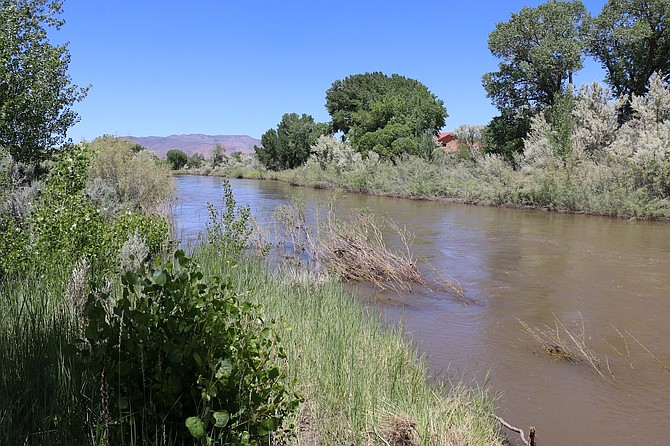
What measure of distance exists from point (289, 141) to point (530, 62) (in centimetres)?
3676

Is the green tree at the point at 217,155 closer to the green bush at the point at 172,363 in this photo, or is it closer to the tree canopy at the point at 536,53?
the tree canopy at the point at 536,53

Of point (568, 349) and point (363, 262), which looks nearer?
point (568, 349)

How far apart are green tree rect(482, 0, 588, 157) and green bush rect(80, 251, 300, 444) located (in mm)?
40637

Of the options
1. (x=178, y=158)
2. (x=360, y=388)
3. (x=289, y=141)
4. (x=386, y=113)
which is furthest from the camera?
(x=178, y=158)

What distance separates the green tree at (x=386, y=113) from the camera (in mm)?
48416

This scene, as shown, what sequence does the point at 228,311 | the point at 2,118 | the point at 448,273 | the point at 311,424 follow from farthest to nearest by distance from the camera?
→ the point at 448,273 < the point at 2,118 < the point at 311,424 < the point at 228,311

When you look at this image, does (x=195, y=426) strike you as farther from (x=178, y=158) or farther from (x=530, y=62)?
(x=178, y=158)

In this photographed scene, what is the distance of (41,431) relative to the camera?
3045mm

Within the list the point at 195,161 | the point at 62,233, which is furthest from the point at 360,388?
the point at 195,161

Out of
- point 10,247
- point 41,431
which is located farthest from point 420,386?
point 10,247

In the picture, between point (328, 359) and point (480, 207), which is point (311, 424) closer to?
point (328, 359)

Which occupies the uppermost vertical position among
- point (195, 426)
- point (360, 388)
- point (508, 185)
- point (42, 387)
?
point (508, 185)

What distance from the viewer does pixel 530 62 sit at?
141 feet

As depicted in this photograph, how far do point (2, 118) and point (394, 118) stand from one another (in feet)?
148
